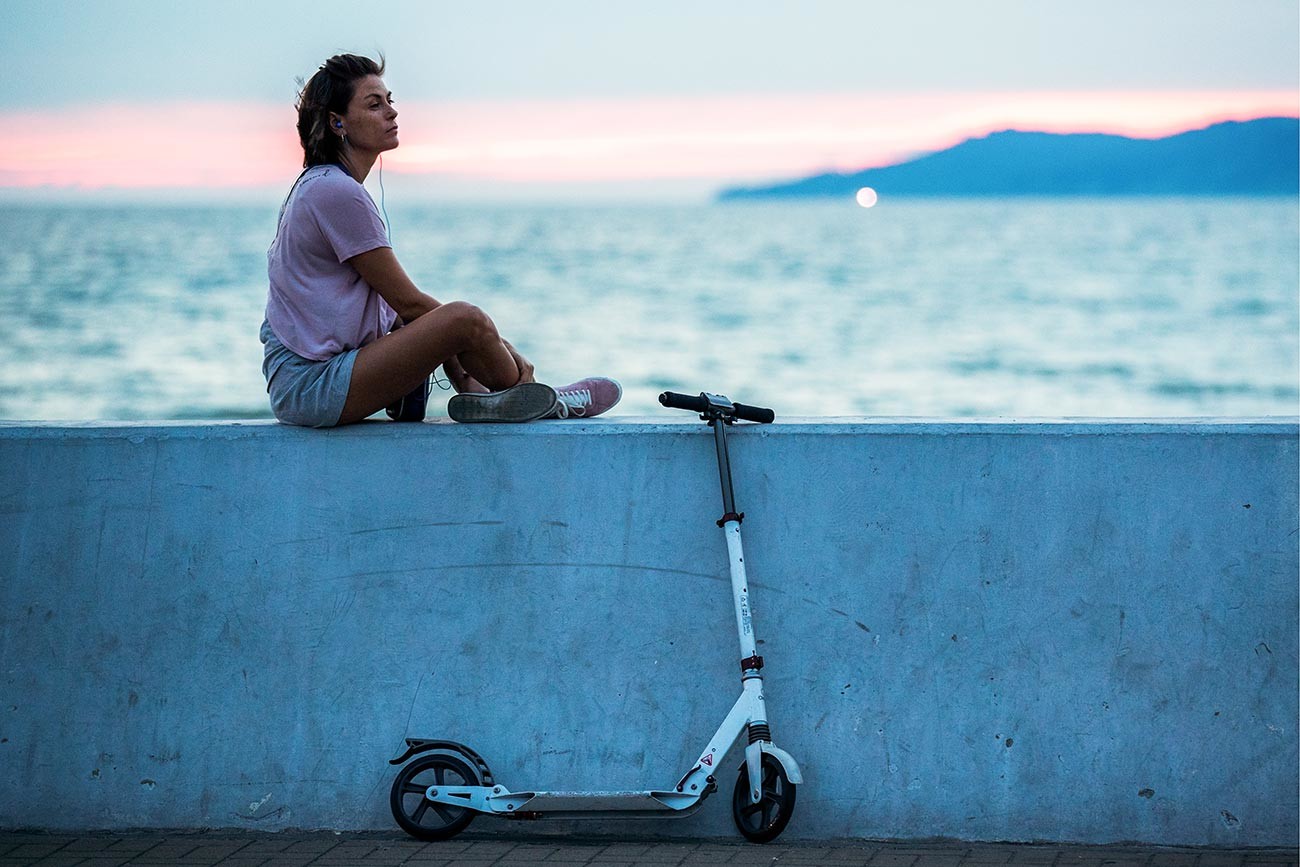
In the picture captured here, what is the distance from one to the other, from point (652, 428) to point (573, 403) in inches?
15.7

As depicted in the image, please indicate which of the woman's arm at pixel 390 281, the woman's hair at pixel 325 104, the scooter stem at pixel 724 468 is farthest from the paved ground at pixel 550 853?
the woman's hair at pixel 325 104

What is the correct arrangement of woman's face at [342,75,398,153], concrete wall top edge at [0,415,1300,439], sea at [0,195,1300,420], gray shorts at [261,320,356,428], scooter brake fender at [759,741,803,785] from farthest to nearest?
sea at [0,195,1300,420], woman's face at [342,75,398,153], gray shorts at [261,320,356,428], concrete wall top edge at [0,415,1300,439], scooter brake fender at [759,741,803,785]

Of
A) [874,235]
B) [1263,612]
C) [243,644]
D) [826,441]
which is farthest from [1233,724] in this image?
[874,235]

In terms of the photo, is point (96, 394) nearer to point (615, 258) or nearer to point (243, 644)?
point (243, 644)

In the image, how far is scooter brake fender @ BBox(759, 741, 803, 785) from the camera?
4016 millimetres

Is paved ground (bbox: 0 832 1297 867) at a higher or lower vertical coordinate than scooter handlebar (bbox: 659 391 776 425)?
lower

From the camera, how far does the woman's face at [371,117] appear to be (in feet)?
15.1

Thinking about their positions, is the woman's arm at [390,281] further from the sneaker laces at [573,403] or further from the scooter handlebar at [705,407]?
the scooter handlebar at [705,407]

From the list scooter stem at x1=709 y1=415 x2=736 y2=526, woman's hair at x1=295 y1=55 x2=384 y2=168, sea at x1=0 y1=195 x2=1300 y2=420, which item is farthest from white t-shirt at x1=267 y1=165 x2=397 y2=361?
sea at x1=0 y1=195 x2=1300 y2=420

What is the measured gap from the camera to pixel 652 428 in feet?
13.8

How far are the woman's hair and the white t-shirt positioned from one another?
112 millimetres

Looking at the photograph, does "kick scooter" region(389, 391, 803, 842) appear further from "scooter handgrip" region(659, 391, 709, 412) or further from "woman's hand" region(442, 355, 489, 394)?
"woman's hand" region(442, 355, 489, 394)

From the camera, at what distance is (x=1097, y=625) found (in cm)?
415

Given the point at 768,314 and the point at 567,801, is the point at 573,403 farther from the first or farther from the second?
the point at 768,314
